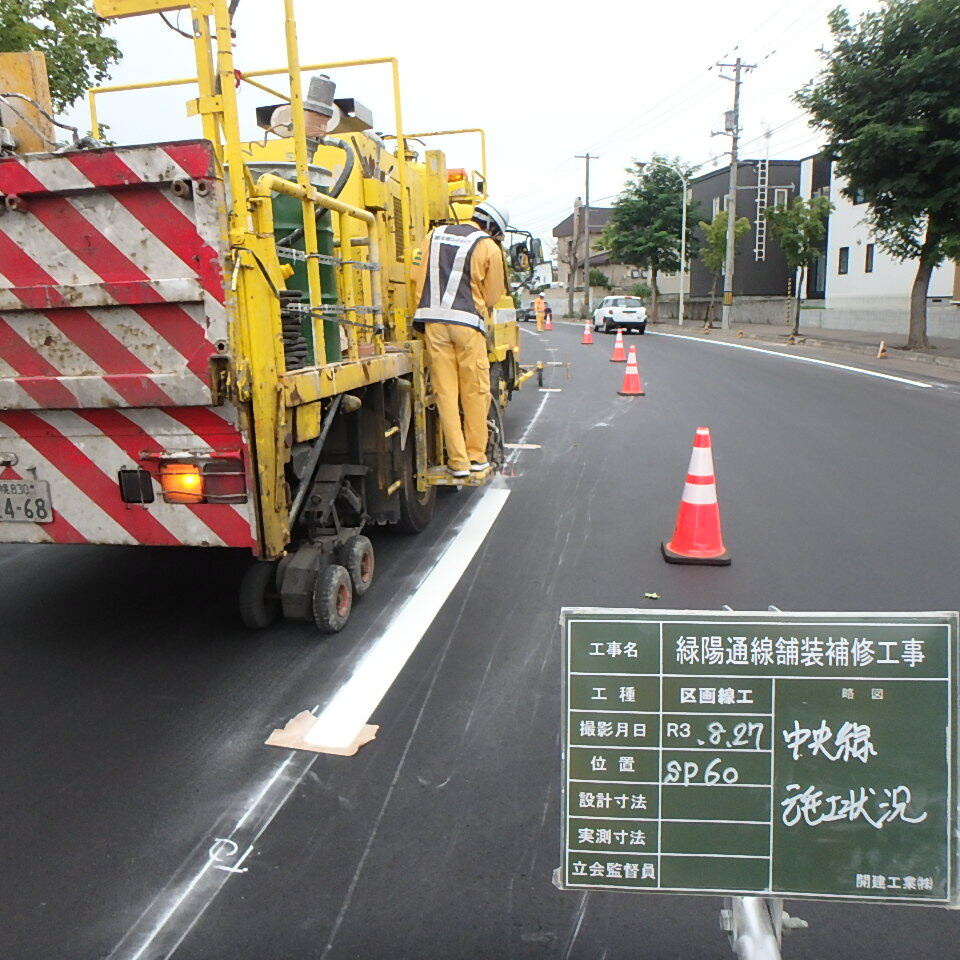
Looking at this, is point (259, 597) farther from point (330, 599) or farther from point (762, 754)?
point (762, 754)

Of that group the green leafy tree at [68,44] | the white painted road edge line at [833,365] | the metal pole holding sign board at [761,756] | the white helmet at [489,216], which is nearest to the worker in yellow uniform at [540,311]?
the white painted road edge line at [833,365]

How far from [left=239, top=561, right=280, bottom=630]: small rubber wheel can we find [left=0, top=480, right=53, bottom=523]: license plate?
1.00 metres

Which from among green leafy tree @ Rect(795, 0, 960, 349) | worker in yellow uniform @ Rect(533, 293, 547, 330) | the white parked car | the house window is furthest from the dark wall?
green leafy tree @ Rect(795, 0, 960, 349)

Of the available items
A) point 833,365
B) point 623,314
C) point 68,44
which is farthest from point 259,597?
point 623,314

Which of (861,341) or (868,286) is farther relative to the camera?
(868,286)

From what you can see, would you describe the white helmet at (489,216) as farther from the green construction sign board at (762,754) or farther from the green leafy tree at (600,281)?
the green leafy tree at (600,281)

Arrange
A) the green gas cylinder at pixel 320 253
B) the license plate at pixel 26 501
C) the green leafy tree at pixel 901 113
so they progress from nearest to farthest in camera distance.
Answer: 1. the license plate at pixel 26 501
2. the green gas cylinder at pixel 320 253
3. the green leafy tree at pixel 901 113

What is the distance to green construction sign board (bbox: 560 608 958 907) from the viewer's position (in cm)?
211

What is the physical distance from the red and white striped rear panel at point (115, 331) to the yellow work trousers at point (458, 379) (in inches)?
97.1

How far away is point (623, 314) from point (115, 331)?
32.9 meters

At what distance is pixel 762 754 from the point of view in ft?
7.13

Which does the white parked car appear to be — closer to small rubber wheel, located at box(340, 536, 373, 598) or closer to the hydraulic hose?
the hydraulic hose

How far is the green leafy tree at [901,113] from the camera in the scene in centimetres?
1853

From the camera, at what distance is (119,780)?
3303mm
